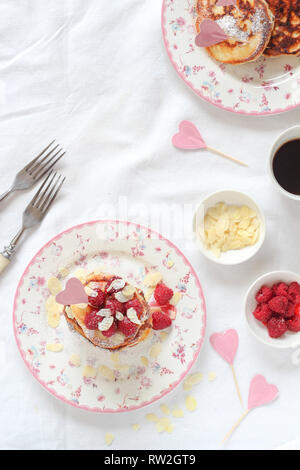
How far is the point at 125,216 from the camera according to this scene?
153cm

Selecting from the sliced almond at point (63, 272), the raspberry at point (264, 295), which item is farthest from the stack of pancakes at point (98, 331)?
the raspberry at point (264, 295)

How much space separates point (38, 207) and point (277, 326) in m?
0.82

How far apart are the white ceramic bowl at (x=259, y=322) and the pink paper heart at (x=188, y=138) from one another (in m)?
0.46

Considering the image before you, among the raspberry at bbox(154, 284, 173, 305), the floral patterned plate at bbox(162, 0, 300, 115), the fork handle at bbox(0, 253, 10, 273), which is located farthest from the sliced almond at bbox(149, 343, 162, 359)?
the floral patterned plate at bbox(162, 0, 300, 115)

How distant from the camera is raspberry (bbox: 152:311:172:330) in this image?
1438 millimetres

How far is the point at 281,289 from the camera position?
1.44 metres

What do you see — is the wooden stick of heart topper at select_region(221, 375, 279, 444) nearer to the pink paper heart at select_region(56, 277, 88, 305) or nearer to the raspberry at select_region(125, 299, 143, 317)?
the raspberry at select_region(125, 299, 143, 317)

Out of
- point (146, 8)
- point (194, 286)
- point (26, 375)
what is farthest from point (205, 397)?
point (146, 8)

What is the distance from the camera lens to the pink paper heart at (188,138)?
1.53 meters

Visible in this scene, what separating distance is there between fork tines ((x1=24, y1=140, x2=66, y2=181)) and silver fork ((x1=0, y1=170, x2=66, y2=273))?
28mm

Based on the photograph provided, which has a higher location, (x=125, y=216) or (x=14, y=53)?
(x=14, y=53)
